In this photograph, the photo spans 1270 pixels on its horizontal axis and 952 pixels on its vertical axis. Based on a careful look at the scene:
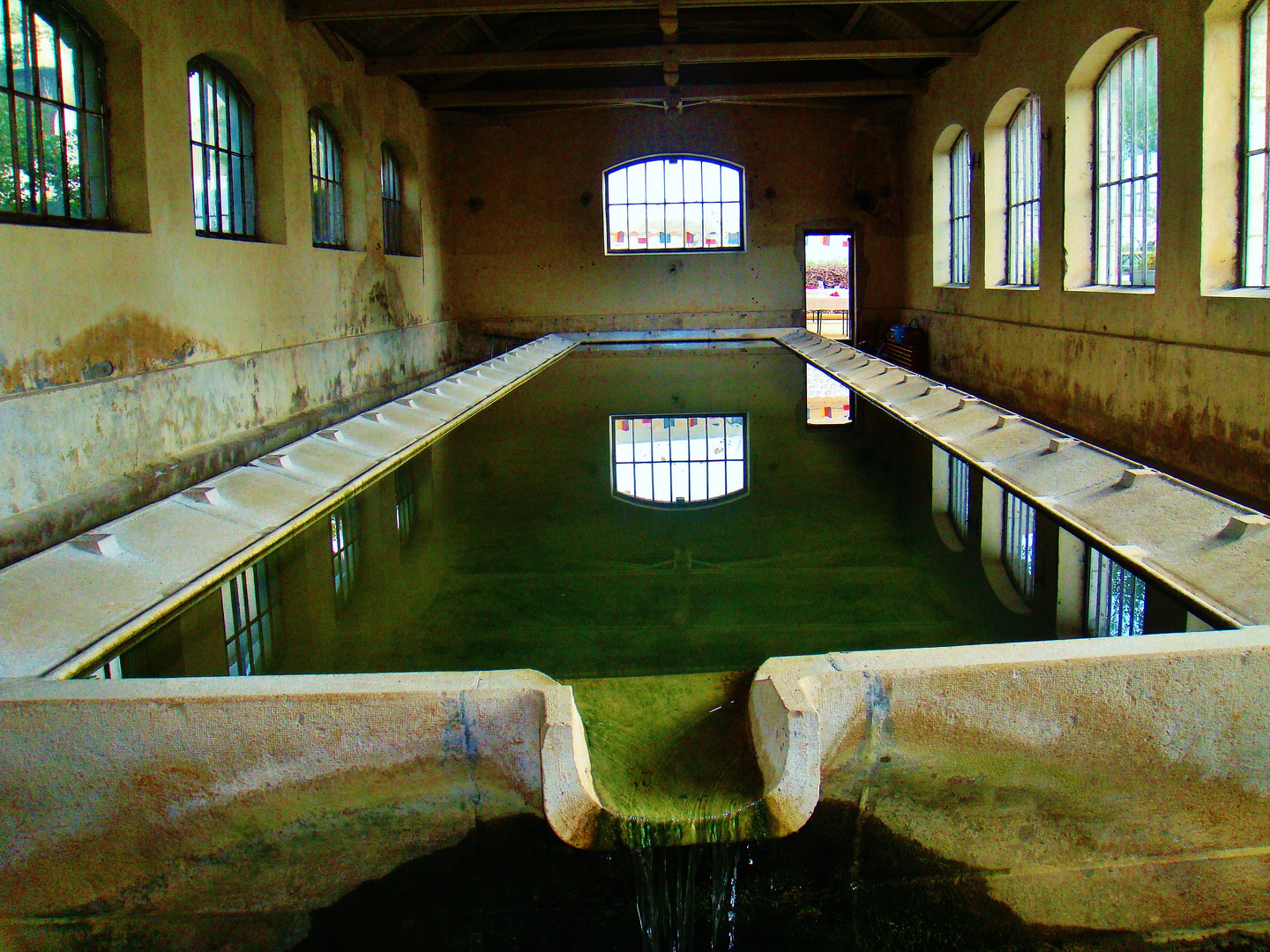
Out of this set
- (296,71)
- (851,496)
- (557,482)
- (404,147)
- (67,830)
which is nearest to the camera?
(67,830)

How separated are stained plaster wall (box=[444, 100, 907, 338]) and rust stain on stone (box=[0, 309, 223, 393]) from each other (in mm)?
9506

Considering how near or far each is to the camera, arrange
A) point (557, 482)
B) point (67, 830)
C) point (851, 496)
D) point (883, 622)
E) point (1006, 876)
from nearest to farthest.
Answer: point (67, 830), point (1006, 876), point (883, 622), point (851, 496), point (557, 482)

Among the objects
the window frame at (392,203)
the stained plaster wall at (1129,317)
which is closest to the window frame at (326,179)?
the window frame at (392,203)

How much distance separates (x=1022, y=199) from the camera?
11164mm

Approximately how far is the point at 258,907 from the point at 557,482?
12.9 feet

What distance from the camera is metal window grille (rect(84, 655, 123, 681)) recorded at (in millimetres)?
3482

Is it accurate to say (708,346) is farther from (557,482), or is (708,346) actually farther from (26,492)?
(26,492)

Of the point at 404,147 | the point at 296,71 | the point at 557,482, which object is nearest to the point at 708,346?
the point at 404,147

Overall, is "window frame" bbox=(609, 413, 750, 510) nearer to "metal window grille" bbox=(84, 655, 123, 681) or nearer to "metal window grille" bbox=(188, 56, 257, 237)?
"metal window grille" bbox=(84, 655, 123, 681)

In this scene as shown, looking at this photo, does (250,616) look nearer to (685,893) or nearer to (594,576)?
(594,576)

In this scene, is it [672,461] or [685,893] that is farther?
[672,461]

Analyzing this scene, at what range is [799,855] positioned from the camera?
2715 mm

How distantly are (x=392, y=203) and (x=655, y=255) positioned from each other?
14.8 feet

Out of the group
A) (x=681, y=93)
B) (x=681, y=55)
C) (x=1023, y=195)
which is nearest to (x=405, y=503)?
(x=681, y=55)
